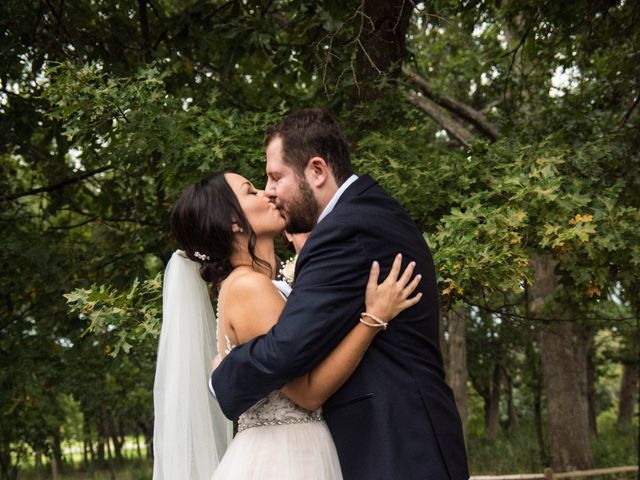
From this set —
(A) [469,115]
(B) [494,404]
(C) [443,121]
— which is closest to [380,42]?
(A) [469,115]

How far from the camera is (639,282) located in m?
5.05

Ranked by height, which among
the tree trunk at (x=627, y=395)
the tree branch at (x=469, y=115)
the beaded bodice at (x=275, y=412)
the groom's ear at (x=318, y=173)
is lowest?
the tree trunk at (x=627, y=395)

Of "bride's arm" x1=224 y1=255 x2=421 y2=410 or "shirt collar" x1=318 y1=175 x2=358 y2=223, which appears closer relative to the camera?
"bride's arm" x1=224 y1=255 x2=421 y2=410

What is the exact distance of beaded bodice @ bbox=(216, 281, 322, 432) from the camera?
3.06 m

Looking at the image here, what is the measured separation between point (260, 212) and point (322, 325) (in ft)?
2.58

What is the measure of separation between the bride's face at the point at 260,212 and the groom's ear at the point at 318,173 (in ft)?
0.98

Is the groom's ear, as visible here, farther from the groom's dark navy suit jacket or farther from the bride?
the bride

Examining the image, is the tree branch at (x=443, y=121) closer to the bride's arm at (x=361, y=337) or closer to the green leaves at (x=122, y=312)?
the green leaves at (x=122, y=312)

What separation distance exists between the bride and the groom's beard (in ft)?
0.65

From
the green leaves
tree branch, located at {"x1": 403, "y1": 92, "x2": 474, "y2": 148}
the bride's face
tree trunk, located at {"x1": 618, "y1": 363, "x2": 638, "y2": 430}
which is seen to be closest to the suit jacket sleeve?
the bride's face

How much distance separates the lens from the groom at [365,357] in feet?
8.56

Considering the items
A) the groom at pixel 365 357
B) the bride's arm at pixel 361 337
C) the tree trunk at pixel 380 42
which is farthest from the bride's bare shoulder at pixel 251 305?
the tree trunk at pixel 380 42

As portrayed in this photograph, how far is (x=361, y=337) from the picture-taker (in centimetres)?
266

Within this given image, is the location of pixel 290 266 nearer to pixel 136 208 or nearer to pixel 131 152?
pixel 131 152
